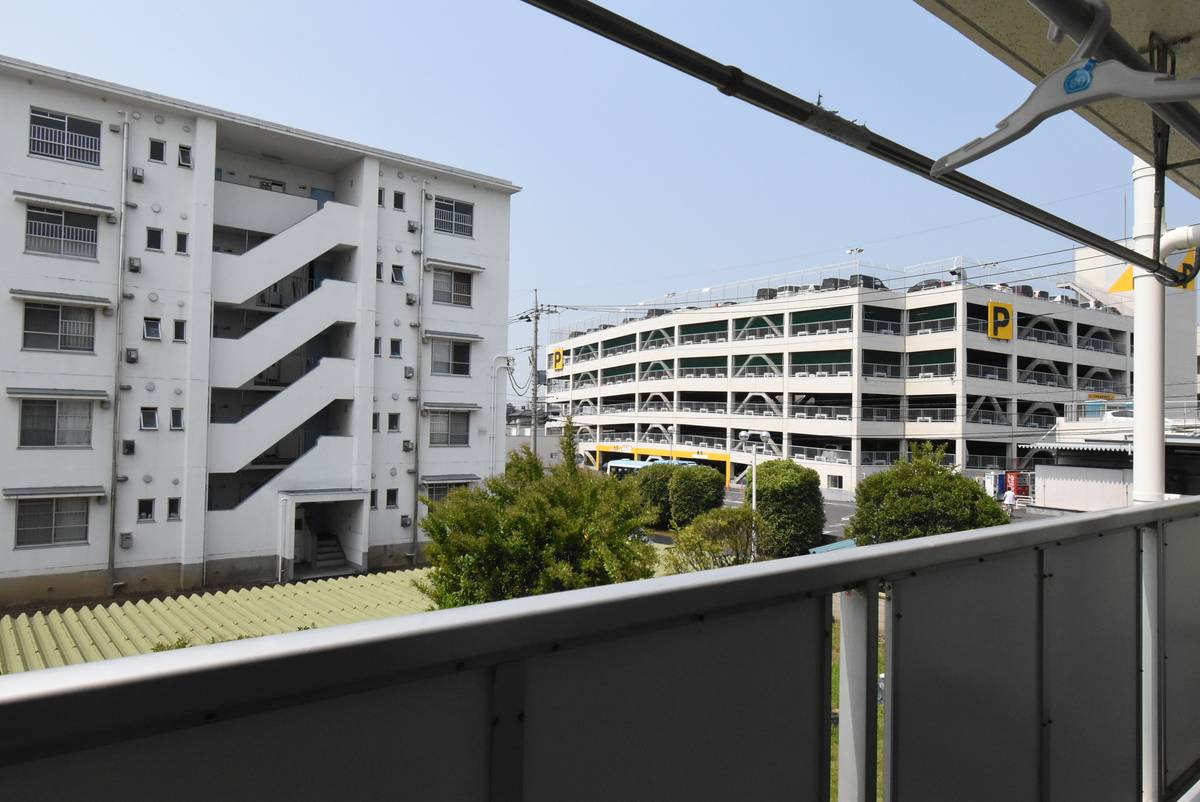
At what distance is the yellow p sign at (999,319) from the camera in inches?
896

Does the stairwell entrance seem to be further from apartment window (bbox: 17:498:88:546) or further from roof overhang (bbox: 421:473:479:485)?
apartment window (bbox: 17:498:88:546)

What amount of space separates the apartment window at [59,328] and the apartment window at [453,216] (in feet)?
21.3

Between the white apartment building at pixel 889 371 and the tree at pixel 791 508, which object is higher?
the white apartment building at pixel 889 371

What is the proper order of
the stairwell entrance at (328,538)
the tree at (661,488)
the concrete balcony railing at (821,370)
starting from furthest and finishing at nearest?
the concrete balcony railing at (821,370) → the tree at (661,488) → the stairwell entrance at (328,538)

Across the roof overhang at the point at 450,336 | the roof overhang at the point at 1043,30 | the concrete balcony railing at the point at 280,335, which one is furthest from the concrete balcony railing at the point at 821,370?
the roof overhang at the point at 1043,30

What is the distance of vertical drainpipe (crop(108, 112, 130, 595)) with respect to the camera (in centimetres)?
1222

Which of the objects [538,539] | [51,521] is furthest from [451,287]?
[538,539]

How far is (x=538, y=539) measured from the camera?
274 inches

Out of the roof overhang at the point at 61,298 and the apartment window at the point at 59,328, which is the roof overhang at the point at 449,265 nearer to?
the roof overhang at the point at 61,298

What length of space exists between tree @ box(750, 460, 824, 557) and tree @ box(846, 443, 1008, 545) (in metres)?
3.71

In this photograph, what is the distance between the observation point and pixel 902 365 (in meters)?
24.2

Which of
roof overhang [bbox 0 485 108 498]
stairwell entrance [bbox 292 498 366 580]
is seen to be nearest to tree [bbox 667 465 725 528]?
stairwell entrance [bbox 292 498 366 580]

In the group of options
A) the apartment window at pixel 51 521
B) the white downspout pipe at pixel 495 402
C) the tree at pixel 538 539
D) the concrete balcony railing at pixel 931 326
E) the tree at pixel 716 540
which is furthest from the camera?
the concrete balcony railing at pixel 931 326

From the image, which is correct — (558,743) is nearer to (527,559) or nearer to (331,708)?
(331,708)
